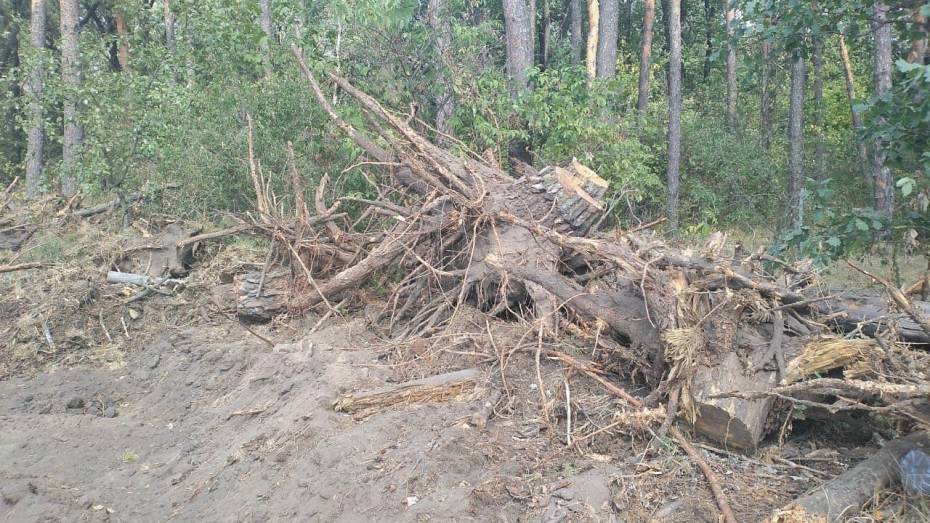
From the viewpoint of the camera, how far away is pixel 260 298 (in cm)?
736

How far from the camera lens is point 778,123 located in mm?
18734

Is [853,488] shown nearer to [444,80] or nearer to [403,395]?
[403,395]

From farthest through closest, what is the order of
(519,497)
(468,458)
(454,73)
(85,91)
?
(85,91)
(454,73)
(468,458)
(519,497)

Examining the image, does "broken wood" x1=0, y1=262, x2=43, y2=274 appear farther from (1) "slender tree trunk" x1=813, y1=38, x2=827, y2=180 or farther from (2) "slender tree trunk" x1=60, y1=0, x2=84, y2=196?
(1) "slender tree trunk" x1=813, y1=38, x2=827, y2=180

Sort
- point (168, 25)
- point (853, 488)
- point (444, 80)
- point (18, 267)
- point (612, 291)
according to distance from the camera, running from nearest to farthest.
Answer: point (853, 488)
point (612, 291)
point (18, 267)
point (444, 80)
point (168, 25)

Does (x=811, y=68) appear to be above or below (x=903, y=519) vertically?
above

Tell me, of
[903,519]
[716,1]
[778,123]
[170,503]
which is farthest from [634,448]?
[716,1]

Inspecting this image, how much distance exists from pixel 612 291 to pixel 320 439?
2.25 meters

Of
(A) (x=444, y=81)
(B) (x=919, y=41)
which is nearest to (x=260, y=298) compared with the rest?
(A) (x=444, y=81)

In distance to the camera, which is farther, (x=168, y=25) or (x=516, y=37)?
(x=168, y=25)

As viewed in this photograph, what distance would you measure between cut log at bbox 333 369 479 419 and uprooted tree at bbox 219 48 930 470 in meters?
0.75

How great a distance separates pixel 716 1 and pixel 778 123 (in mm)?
6351

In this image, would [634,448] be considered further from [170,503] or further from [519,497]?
[170,503]

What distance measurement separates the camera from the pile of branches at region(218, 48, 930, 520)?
4.26 m
